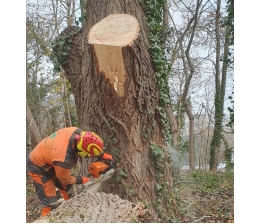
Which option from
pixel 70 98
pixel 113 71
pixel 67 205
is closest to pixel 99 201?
pixel 67 205

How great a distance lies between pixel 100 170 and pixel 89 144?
1.35ft

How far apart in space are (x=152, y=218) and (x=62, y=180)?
1070 millimetres

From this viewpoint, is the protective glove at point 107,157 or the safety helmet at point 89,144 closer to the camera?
the safety helmet at point 89,144

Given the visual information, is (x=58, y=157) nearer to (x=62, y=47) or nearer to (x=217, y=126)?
(x=62, y=47)

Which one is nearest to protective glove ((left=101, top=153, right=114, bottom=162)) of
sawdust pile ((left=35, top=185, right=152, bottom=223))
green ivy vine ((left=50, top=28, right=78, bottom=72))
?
sawdust pile ((left=35, top=185, right=152, bottom=223))

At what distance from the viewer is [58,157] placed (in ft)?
9.91

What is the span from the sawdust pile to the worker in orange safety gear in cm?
33

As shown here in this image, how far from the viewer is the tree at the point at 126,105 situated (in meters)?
3.15

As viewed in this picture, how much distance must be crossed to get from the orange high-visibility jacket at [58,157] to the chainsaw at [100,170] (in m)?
0.20

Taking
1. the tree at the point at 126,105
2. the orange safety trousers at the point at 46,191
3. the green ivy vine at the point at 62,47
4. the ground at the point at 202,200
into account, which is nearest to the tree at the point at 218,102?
the ground at the point at 202,200

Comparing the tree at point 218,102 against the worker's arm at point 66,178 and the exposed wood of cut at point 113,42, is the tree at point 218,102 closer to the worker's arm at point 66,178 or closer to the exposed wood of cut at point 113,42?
the exposed wood of cut at point 113,42

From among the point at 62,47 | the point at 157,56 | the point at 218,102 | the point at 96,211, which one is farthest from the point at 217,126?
the point at 96,211

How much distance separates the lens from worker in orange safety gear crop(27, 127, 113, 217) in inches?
119

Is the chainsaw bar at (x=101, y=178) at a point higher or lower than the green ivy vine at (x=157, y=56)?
lower
